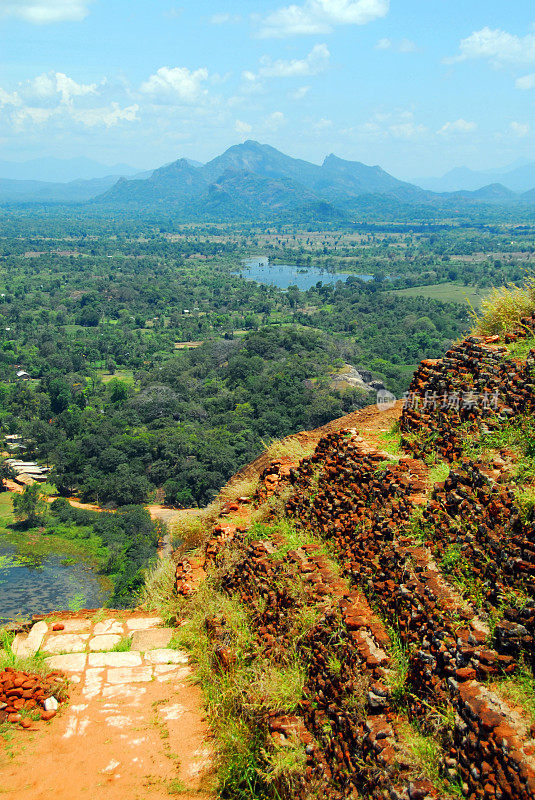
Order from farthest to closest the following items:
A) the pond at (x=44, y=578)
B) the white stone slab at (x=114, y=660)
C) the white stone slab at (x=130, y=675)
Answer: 1. the pond at (x=44, y=578)
2. the white stone slab at (x=114, y=660)
3. the white stone slab at (x=130, y=675)

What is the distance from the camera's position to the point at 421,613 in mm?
5113

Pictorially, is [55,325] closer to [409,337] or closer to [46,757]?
[409,337]

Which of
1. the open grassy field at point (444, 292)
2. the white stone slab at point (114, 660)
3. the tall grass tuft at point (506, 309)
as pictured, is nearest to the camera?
the white stone slab at point (114, 660)

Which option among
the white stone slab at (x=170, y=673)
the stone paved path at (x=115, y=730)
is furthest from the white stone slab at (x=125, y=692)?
the white stone slab at (x=170, y=673)

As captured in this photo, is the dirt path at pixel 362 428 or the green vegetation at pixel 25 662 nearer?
the green vegetation at pixel 25 662

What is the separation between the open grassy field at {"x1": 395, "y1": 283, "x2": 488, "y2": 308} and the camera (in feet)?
293

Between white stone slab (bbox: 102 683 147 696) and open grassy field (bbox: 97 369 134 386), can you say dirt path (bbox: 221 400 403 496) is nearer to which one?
white stone slab (bbox: 102 683 147 696)

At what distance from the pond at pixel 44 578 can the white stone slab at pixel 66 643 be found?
1406 centimetres

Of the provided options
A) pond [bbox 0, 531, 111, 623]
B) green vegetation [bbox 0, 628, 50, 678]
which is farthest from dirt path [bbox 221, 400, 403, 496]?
pond [bbox 0, 531, 111, 623]

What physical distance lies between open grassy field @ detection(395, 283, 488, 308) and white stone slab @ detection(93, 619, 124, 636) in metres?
82.7

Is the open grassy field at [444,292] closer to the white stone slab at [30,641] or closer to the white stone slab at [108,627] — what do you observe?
the white stone slab at [108,627]

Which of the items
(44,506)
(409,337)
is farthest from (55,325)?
(44,506)

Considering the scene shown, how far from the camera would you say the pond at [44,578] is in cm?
2216

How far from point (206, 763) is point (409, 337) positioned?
67.6 m
